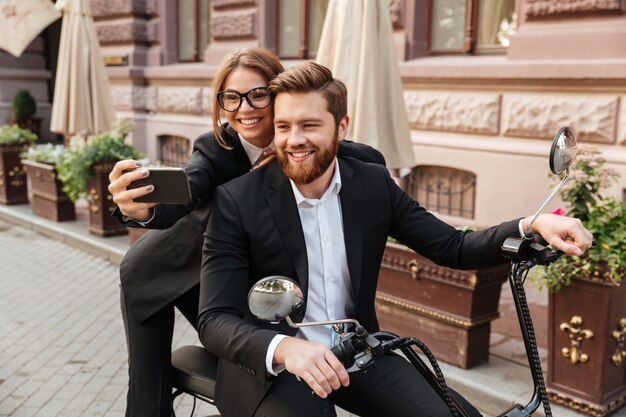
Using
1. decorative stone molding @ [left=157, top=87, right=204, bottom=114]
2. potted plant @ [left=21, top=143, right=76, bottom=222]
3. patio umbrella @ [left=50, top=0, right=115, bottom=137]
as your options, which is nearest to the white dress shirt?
potted plant @ [left=21, top=143, right=76, bottom=222]

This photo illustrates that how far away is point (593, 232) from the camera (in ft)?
12.7

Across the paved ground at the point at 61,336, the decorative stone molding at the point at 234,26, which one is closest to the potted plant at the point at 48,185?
the paved ground at the point at 61,336

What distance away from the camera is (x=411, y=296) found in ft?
15.6

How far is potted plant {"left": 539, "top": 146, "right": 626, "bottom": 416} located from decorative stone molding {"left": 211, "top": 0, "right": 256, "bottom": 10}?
7739mm

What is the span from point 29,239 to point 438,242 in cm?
Result: 760

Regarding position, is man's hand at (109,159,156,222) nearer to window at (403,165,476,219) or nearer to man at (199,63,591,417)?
man at (199,63,591,417)

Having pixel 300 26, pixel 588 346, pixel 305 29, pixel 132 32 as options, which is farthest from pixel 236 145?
pixel 132 32

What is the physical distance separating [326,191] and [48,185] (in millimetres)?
7867

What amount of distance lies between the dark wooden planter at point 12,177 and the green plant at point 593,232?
893 centimetres

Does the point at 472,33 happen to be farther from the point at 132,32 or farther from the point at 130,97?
the point at 130,97

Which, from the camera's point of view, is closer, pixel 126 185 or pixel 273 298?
pixel 273 298

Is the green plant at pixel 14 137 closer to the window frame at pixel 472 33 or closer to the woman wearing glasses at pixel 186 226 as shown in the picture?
the window frame at pixel 472 33

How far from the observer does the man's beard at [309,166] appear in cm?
228

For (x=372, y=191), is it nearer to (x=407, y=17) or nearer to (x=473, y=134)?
(x=473, y=134)
